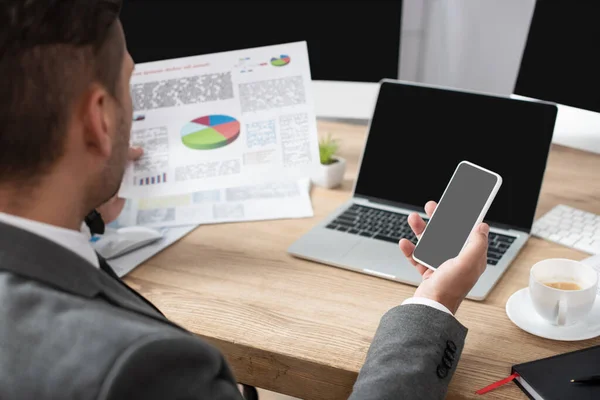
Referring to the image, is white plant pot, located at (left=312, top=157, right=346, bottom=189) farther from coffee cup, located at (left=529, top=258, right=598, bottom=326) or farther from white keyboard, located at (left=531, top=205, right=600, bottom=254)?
coffee cup, located at (left=529, top=258, right=598, bottom=326)

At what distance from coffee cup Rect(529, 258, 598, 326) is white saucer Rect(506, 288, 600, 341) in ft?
0.03

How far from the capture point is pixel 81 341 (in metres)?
0.62

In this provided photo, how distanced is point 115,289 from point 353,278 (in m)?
0.51

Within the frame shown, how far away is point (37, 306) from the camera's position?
648 mm

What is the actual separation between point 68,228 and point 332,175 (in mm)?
793

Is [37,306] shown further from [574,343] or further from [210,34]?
[210,34]

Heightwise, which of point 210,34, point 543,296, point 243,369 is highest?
point 210,34

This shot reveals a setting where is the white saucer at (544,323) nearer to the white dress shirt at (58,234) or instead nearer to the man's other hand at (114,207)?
the white dress shirt at (58,234)

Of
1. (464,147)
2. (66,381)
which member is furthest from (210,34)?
(66,381)

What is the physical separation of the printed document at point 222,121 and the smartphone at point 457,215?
298mm

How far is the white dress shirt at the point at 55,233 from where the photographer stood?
0.69 m

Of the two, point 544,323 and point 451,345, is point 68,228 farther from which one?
point 544,323

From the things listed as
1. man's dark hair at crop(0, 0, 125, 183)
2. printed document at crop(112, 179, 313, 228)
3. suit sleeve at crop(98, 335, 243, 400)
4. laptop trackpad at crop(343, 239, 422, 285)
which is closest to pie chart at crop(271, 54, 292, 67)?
printed document at crop(112, 179, 313, 228)

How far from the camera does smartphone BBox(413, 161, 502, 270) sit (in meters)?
1.04
